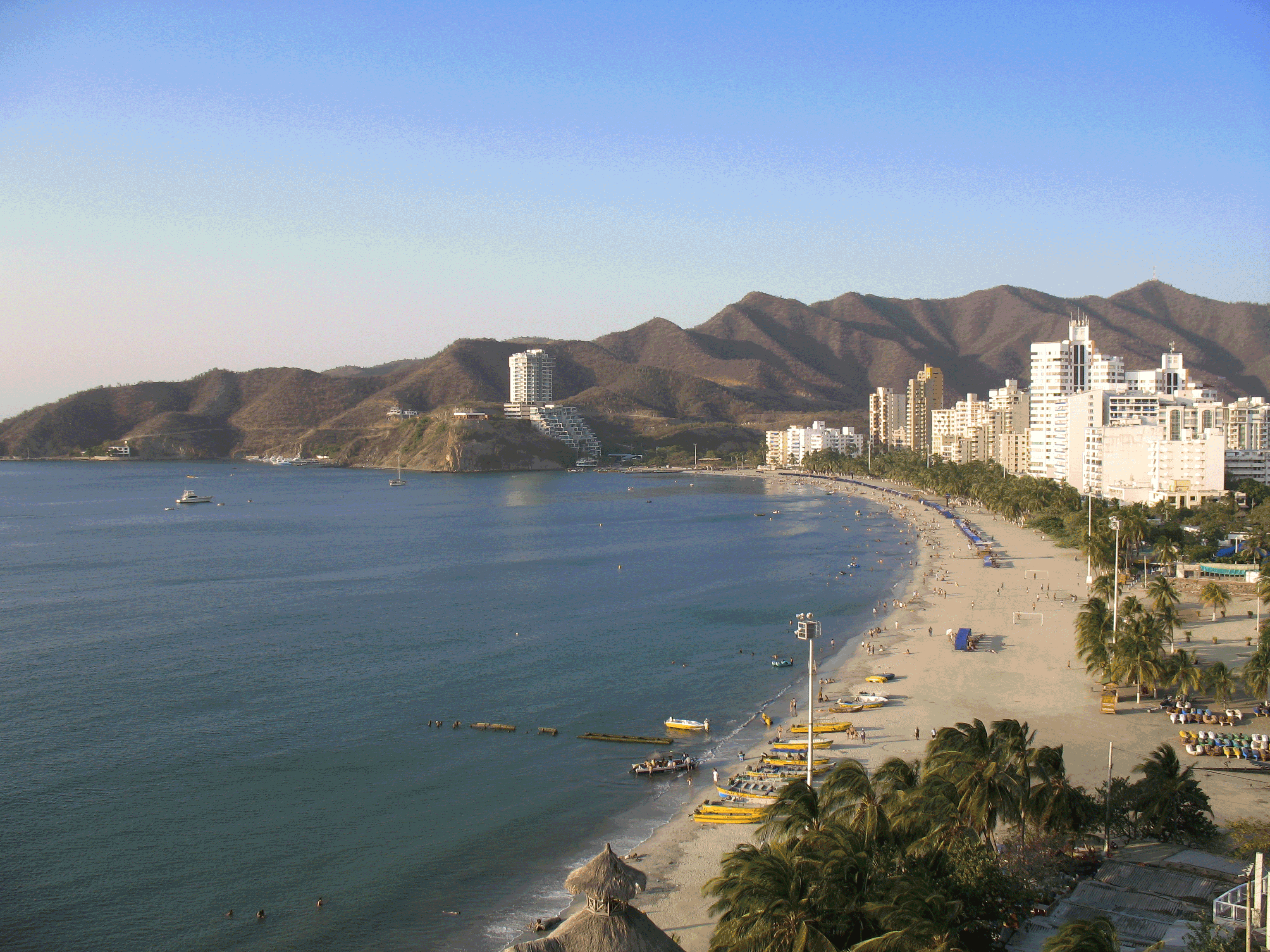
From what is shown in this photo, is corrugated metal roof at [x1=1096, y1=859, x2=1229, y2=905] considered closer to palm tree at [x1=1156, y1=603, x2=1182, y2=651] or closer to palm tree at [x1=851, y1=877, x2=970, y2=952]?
palm tree at [x1=851, y1=877, x2=970, y2=952]

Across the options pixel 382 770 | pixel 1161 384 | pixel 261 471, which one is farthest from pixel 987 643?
pixel 261 471

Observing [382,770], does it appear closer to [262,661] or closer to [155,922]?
[155,922]

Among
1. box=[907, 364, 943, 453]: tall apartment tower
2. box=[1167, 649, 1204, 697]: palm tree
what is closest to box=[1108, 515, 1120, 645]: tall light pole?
box=[1167, 649, 1204, 697]: palm tree

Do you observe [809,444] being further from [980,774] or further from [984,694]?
[980,774]

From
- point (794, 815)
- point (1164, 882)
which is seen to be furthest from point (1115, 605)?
point (794, 815)

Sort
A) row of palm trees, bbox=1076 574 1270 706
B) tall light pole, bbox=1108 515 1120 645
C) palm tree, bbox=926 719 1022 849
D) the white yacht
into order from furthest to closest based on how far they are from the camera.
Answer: the white yacht → tall light pole, bbox=1108 515 1120 645 → row of palm trees, bbox=1076 574 1270 706 → palm tree, bbox=926 719 1022 849

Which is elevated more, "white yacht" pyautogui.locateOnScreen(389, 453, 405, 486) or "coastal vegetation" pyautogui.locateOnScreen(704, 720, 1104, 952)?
"white yacht" pyautogui.locateOnScreen(389, 453, 405, 486)

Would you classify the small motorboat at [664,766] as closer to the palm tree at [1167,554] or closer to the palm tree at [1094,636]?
the palm tree at [1094,636]
